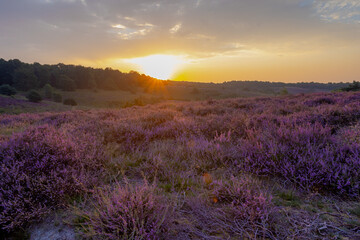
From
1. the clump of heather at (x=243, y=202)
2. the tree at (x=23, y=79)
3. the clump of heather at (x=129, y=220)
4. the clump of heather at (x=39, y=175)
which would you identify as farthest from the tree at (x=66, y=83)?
the clump of heather at (x=243, y=202)

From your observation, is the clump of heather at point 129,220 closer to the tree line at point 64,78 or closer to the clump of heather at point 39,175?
the clump of heather at point 39,175

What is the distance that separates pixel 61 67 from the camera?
6644 centimetres

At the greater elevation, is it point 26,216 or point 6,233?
point 26,216

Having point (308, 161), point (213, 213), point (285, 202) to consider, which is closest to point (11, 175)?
point (213, 213)

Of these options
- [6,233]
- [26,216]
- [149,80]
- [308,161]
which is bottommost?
[6,233]

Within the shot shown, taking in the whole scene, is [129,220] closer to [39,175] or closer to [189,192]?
[189,192]

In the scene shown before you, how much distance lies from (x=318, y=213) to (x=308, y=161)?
0.70 meters

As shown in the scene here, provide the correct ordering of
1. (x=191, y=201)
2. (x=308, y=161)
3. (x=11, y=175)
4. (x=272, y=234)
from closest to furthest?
(x=272, y=234) → (x=191, y=201) → (x=11, y=175) → (x=308, y=161)

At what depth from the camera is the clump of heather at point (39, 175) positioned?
6.13 feet

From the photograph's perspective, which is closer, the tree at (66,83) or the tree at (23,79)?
the tree at (23,79)

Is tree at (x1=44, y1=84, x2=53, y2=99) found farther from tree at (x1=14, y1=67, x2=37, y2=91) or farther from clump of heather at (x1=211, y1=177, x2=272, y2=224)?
clump of heather at (x1=211, y1=177, x2=272, y2=224)

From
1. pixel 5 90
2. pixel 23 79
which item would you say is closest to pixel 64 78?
pixel 23 79

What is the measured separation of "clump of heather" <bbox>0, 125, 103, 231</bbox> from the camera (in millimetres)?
1869

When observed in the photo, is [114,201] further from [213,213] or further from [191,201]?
[213,213]
